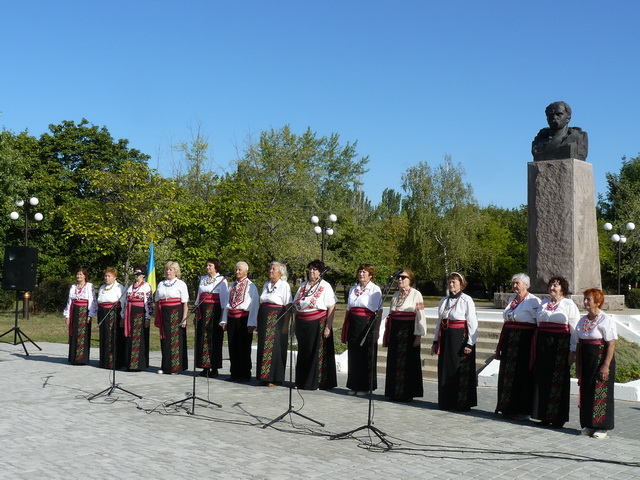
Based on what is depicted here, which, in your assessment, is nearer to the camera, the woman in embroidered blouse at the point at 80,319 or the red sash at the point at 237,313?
the red sash at the point at 237,313

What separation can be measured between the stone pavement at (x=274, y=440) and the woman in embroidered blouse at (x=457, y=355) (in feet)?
0.77

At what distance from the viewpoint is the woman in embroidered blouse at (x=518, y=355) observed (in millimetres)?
8406

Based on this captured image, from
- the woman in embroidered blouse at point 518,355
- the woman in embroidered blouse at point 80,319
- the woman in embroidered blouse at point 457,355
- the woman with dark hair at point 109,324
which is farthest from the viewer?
the woman in embroidered blouse at point 80,319

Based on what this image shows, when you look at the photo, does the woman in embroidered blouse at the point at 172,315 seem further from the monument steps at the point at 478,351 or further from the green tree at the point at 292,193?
the green tree at the point at 292,193

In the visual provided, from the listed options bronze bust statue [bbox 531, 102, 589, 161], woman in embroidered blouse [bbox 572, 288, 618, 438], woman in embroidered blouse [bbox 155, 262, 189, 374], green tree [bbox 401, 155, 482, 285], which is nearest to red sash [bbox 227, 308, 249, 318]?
woman in embroidered blouse [bbox 155, 262, 189, 374]

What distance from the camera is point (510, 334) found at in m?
8.52

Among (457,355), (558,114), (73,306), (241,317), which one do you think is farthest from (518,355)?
(73,306)

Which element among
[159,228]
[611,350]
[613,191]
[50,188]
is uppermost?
[613,191]

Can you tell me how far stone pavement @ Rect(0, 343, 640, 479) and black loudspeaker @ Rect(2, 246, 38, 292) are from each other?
15.5ft

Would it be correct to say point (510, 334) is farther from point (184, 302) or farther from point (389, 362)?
point (184, 302)

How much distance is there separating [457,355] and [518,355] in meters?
0.76

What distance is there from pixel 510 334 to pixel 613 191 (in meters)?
55.4

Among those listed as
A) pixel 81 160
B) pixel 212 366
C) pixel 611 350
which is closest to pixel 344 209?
pixel 81 160

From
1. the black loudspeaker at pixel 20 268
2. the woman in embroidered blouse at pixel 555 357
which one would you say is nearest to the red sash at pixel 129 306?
the black loudspeaker at pixel 20 268
